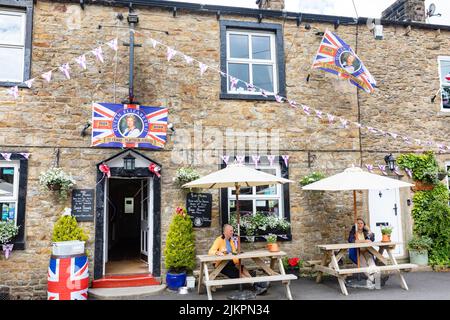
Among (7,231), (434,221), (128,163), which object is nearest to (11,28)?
(128,163)

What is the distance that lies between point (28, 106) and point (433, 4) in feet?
34.7

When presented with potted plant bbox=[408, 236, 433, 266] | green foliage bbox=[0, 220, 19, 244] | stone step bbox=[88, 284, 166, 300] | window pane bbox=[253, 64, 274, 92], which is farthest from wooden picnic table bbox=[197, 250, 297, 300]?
window pane bbox=[253, 64, 274, 92]

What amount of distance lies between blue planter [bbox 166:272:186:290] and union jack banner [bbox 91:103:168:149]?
2554 millimetres

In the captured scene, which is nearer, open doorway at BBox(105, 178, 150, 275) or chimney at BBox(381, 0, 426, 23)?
chimney at BBox(381, 0, 426, 23)

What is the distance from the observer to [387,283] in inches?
302

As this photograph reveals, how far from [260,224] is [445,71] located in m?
6.38

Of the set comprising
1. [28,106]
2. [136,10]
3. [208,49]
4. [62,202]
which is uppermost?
[136,10]

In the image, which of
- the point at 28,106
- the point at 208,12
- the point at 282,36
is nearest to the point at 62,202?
the point at 28,106

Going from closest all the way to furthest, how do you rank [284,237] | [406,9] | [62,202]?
1. [62,202]
2. [284,237]
3. [406,9]

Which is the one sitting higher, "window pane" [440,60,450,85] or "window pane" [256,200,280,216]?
"window pane" [440,60,450,85]

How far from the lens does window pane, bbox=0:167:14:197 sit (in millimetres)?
7341

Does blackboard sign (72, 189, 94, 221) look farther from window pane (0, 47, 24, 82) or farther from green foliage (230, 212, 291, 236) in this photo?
green foliage (230, 212, 291, 236)

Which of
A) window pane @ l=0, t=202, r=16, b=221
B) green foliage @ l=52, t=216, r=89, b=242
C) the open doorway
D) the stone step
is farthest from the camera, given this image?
the open doorway

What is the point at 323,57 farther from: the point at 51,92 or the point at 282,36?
the point at 51,92
